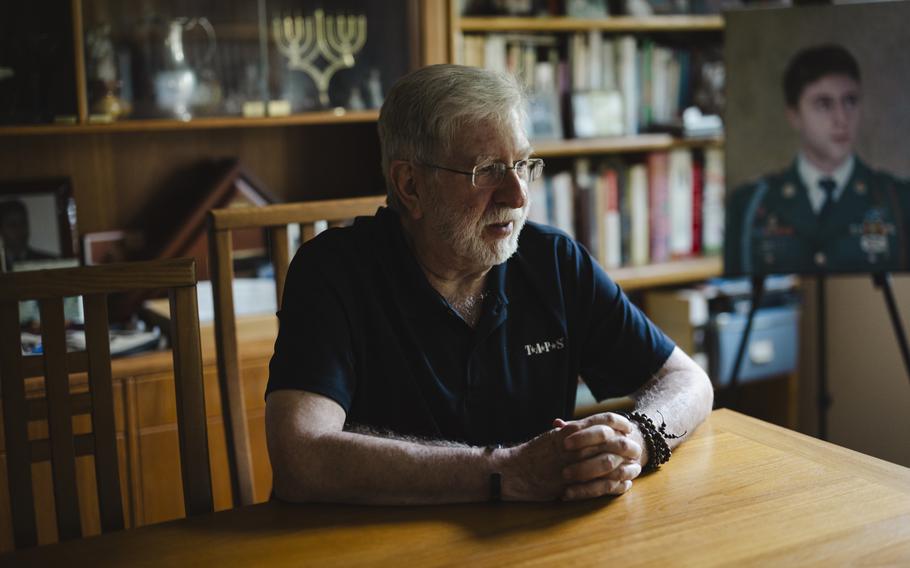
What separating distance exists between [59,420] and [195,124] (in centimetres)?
141

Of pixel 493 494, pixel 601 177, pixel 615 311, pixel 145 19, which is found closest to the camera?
pixel 493 494

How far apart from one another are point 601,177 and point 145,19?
1.46 m

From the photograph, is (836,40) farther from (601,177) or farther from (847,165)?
(601,177)

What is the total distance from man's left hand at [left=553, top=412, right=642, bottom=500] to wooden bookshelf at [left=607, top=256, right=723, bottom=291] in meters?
1.73

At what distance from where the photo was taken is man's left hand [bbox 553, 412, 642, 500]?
127 centimetres

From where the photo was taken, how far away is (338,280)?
151 centimetres

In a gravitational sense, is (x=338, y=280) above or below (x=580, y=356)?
above

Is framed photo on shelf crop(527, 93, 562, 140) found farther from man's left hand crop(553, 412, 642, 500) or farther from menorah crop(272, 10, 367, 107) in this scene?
man's left hand crop(553, 412, 642, 500)

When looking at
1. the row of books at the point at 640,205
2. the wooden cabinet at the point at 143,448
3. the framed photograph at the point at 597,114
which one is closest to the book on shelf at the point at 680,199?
→ the row of books at the point at 640,205

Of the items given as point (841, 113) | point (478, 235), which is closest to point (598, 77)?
point (841, 113)

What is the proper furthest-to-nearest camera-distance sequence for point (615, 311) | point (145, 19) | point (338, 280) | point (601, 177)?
point (601, 177) → point (145, 19) → point (615, 311) → point (338, 280)

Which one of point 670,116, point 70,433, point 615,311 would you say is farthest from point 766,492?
point 670,116

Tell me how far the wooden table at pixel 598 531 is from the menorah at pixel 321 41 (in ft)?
5.58

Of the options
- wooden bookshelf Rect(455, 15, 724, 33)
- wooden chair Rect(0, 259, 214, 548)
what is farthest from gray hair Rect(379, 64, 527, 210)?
wooden bookshelf Rect(455, 15, 724, 33)
